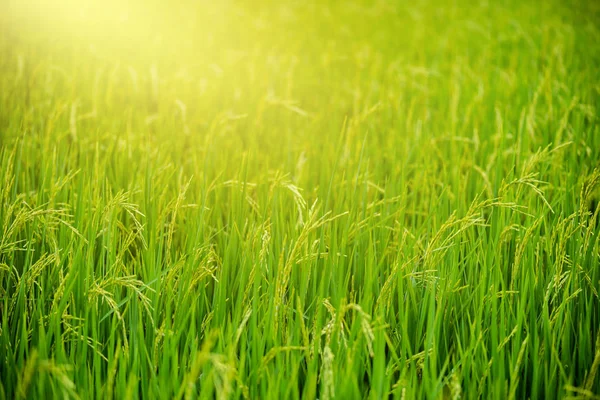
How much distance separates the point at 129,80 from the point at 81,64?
0.47 metres

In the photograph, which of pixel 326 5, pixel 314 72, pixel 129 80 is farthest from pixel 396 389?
pixel 326 5

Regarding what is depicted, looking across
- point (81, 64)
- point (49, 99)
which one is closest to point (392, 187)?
point (49, 99)

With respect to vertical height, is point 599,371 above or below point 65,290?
below

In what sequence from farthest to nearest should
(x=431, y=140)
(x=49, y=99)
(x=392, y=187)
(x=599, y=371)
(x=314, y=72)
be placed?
(x=314, y=72), (x=49, y=99), (x=431, y=140), (x=392, y=187), (x=599, y=371)

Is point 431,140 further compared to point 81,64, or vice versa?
point 81,64

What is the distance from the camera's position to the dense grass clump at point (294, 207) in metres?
1.32

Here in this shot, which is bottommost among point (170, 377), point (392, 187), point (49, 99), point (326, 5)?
point (170, 377)

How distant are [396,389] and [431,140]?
1.51 meters

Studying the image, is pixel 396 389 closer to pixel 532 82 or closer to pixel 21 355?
pixel 21 355

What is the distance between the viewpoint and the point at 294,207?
6.06ft

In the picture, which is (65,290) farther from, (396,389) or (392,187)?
(392,187)

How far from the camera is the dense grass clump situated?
1319 mm

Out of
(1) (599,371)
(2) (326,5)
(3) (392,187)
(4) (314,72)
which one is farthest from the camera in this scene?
(2) (326,5)

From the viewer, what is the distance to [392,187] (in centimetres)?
204
